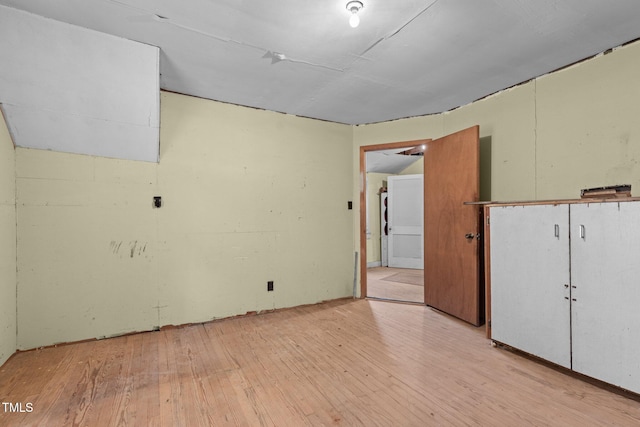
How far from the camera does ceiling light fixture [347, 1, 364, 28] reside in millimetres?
1771

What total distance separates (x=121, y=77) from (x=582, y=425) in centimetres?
364

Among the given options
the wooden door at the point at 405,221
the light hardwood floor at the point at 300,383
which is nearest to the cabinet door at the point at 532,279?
Result: the light hardwood floor at the point at 300,383

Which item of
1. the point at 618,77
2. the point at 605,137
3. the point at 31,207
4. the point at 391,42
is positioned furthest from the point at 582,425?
the point at 31,207

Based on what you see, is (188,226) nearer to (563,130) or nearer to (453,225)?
(453,225)

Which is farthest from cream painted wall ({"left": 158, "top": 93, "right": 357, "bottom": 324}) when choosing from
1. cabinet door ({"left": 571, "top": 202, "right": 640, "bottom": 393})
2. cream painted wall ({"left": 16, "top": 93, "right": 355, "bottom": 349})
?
cabinet door ({"left": 571, "top": 202, "right": 640, "bottom": 393})

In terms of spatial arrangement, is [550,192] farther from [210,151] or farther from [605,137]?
[210,151]

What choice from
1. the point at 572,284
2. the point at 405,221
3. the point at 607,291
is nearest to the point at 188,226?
the point at 572,284

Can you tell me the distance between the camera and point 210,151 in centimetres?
324

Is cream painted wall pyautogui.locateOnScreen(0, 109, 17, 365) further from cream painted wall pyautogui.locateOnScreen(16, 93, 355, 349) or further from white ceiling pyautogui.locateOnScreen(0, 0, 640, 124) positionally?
white ceiling pyautogui.locateOnScreen(0, 0, 640, 124)

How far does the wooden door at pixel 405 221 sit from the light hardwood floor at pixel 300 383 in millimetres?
3419

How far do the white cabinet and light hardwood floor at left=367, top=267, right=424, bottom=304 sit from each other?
1593 mm

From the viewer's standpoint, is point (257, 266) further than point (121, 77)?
Yes

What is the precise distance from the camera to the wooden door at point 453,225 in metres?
3.09

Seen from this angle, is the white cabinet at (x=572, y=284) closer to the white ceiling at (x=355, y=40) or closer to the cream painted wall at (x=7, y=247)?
the white ceiling at (x=355, y=40)
